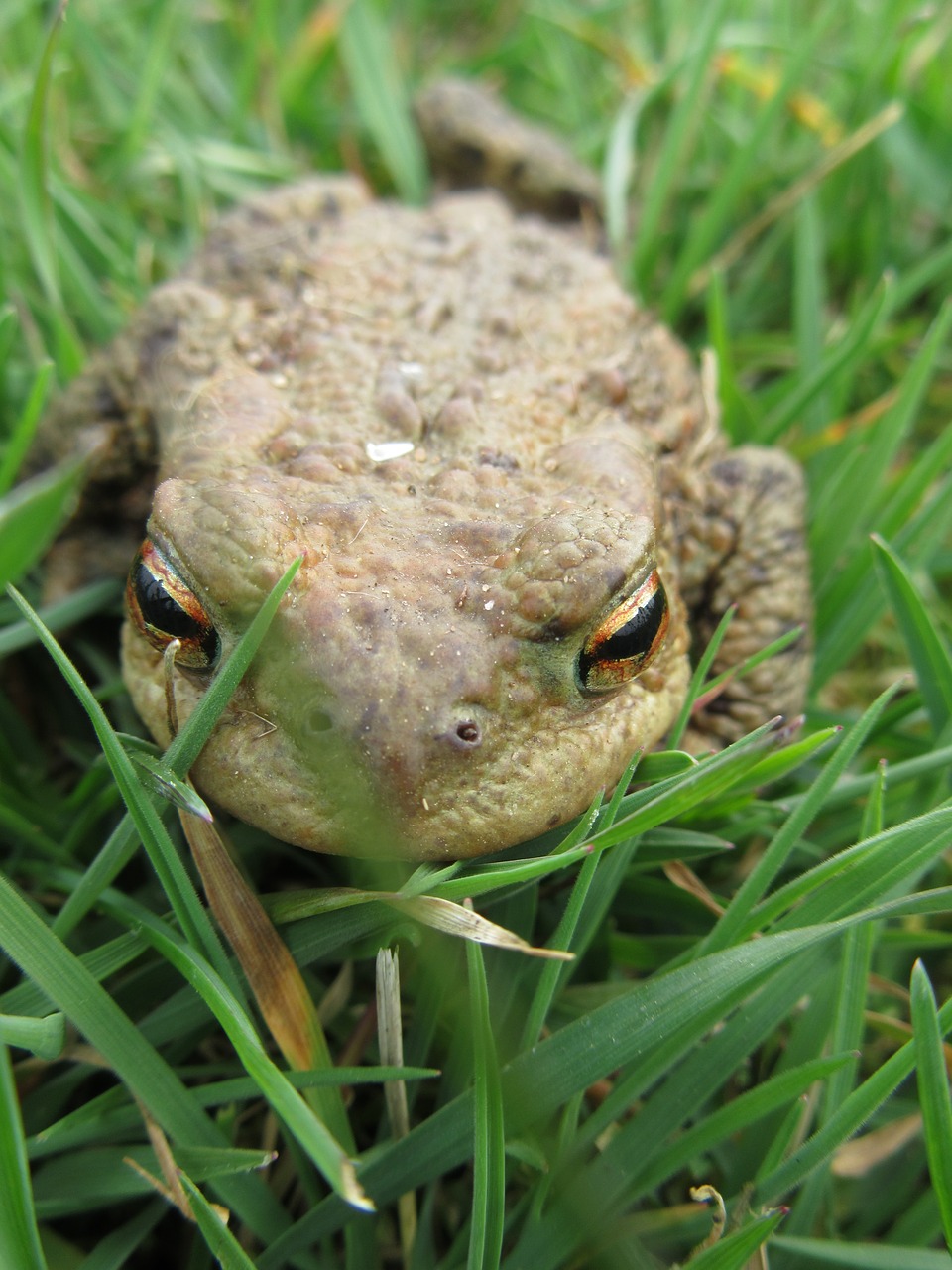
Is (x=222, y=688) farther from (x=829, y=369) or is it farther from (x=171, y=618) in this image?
(x=829, y=369)

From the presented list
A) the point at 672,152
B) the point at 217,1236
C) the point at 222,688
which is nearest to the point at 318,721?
the point at 222,688

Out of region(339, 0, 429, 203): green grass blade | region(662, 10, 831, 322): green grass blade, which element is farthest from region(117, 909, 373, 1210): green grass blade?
region(339, 0, 429, 203): green grass blade

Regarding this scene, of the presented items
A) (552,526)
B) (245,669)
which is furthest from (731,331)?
(245,669)

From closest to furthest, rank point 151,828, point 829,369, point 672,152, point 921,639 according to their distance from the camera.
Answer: point 151,828 → point 921,639 → point 829,369 → point 672,152

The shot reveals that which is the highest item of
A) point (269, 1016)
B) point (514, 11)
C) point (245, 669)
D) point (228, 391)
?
point (514, 11)

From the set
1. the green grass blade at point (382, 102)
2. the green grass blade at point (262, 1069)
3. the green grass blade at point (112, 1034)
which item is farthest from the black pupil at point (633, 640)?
the green grass blade at point (382, 102)

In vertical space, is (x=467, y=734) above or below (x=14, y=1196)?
above

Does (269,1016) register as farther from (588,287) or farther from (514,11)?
(514,11)
